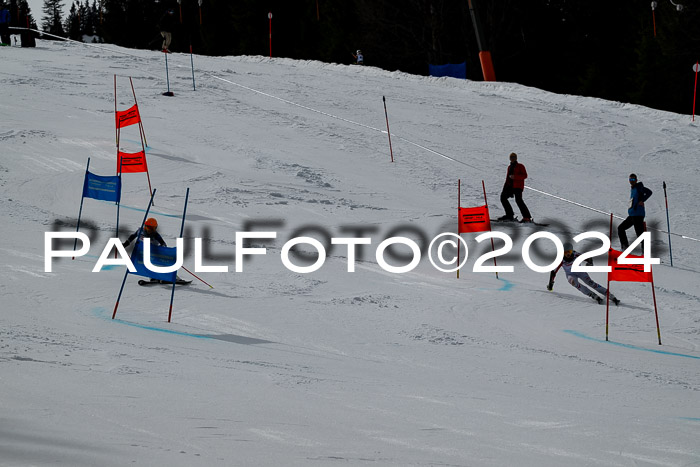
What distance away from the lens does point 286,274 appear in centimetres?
1312

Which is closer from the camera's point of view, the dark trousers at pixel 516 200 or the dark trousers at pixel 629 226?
the dark trousers at pixel 629 226

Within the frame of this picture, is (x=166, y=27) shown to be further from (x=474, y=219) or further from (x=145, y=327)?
(x=145, y=327)

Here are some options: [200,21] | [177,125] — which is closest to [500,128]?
[177,125]

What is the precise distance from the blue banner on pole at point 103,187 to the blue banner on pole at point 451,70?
22065mm

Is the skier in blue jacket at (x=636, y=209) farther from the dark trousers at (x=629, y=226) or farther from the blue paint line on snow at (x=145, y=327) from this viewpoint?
the blue paint line on snow at (x=145, y=327)

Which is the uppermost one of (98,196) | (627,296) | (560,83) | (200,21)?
(200,21)

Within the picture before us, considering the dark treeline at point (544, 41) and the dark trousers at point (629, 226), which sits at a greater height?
the dark treeline at point (544, 41)

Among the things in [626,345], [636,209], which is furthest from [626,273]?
[636,209]

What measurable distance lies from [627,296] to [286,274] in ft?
17.2

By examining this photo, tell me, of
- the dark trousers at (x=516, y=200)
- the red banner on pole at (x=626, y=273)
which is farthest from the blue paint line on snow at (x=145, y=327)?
the dark trousers at (x=516, y=200)

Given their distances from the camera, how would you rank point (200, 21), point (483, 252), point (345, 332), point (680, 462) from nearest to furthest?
point (680, 462) < point (345, 332) < point (483, 252) < point (200, 21)

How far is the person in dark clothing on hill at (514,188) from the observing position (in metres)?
16.4

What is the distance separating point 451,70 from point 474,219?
21.5 meters

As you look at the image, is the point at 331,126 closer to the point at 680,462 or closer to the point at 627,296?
the point at 627,296
